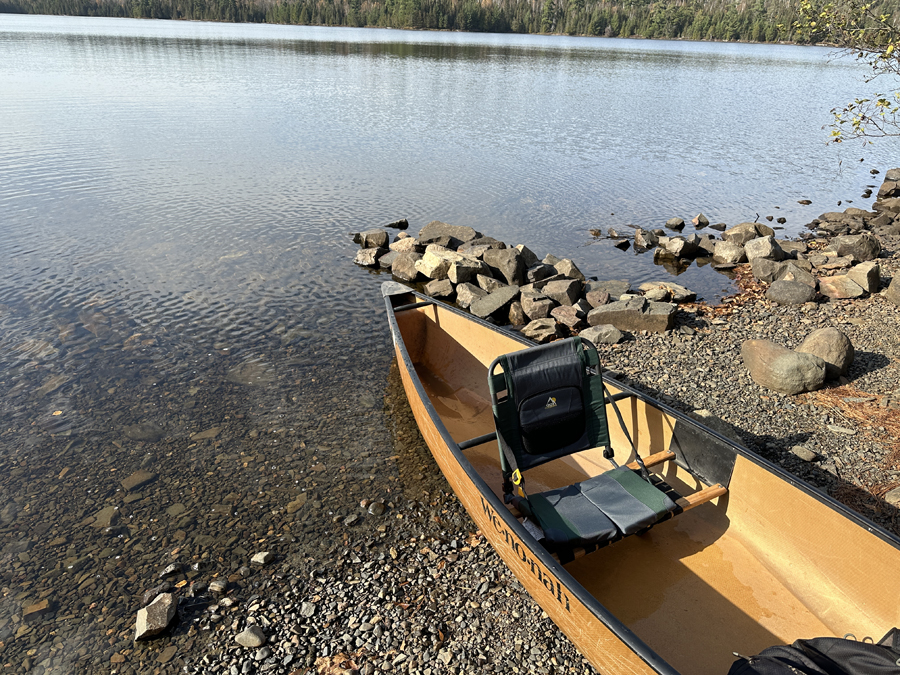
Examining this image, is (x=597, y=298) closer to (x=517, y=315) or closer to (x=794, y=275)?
(x=517, y=315)

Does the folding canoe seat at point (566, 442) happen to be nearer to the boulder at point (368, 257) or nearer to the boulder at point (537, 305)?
the boulder at point (537, 305)

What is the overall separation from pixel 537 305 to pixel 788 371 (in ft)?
16.0

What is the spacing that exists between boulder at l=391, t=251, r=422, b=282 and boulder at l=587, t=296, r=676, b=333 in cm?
485

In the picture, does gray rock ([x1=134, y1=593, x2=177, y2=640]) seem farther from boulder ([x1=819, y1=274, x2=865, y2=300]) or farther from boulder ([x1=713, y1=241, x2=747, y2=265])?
boulder ([x1=713, y1=241, x2=747, y2=265])

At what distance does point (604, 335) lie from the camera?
33.7ft

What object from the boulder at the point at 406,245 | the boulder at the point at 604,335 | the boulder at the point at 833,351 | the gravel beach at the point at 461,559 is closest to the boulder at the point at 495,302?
the boulder at the point at 604,335

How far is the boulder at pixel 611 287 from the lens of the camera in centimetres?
1254

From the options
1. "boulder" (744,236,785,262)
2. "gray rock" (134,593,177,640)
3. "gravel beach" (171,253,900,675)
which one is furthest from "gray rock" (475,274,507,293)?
"gray rock" (134,593,177,640)

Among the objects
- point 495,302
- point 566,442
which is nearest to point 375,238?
point 495,302

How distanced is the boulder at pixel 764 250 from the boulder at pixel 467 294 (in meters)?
7.20

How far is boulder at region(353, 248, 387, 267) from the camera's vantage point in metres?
14.5

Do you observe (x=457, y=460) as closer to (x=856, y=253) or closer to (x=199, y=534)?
(x=199, y=534)

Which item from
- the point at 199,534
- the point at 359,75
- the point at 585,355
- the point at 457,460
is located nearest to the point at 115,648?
the point at 199,534

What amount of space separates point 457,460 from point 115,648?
3.46 meters
